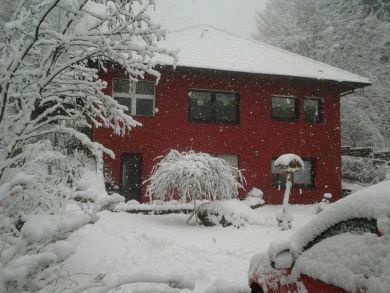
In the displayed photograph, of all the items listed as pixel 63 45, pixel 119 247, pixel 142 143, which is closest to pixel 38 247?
pixel 63 45

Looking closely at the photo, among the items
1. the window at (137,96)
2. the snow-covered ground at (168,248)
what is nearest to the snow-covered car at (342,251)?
the snow-covered ground at (168,248)

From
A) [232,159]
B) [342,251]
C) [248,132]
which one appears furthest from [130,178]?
[342,251]

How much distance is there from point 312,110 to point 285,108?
4.78 ft

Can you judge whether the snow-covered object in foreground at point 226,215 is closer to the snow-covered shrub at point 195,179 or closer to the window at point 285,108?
the snow-covered shrub at point 195,179

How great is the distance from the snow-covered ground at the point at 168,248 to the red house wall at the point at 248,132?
209 inches

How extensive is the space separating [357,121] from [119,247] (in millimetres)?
21524

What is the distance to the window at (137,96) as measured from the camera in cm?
1661

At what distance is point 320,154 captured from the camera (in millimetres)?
18469

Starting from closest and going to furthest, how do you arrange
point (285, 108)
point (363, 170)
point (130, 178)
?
1. point (130, 178)
2. point (285, 108)
3. point (363, 170)

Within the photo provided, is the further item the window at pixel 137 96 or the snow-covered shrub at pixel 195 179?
the window at pixel 137 96

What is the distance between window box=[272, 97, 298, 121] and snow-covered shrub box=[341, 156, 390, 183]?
6045mm

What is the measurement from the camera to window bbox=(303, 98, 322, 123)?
1883 centimetres

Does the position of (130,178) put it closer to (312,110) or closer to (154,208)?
(154,208)

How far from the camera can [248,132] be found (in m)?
17.7
